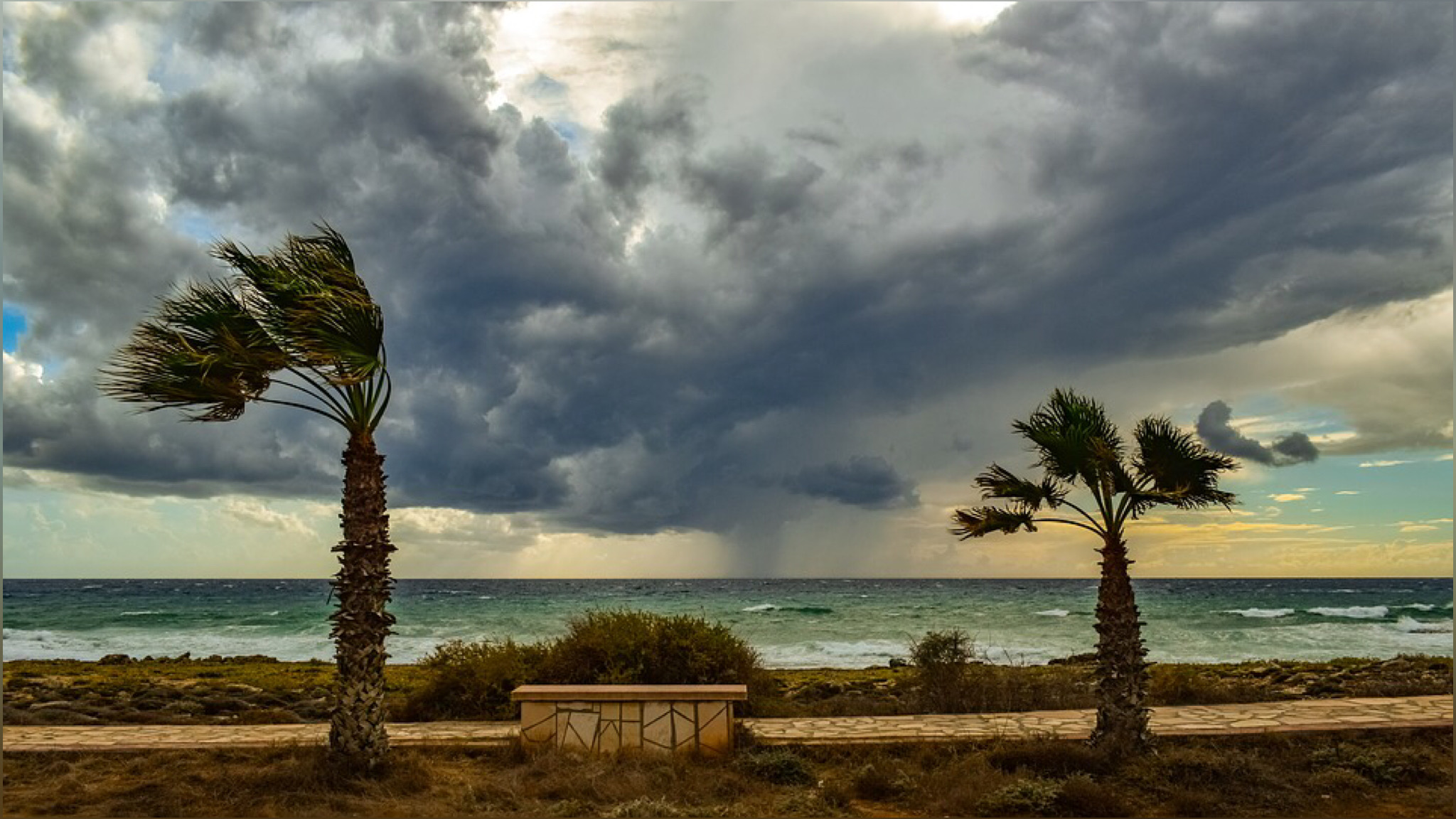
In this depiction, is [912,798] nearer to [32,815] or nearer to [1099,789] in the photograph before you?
[1099,789]

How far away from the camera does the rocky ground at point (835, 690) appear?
14227mm

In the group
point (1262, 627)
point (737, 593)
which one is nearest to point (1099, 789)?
point (1262, 627)

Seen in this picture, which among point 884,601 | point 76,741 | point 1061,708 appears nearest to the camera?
point 76,741

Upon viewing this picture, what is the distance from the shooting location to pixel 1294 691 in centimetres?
1634

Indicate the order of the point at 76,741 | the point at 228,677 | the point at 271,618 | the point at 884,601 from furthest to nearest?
the point at 884,601, the point at 271,618, the point at 228,677, the point at 76,741

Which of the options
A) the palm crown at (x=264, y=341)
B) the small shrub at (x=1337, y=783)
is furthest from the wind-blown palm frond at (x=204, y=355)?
the small shrub at (x=1337, y=783)

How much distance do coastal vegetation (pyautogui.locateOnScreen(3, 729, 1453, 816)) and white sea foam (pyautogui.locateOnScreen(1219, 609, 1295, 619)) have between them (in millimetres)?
46798

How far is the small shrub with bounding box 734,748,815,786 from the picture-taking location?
32.3ft

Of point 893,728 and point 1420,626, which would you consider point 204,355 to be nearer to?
point 893,728

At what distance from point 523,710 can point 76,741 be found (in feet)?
18.6

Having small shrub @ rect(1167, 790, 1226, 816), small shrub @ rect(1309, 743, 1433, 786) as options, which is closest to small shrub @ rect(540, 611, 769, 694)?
small shrub @ rect(1167, 790, 1226, 816)

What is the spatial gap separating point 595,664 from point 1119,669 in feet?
21.4

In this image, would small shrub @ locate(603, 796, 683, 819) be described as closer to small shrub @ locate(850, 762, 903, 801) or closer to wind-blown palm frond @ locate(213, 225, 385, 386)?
small shrub @ locate(850, 762, 903, 801)

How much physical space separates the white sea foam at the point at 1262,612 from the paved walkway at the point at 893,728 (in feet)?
142
